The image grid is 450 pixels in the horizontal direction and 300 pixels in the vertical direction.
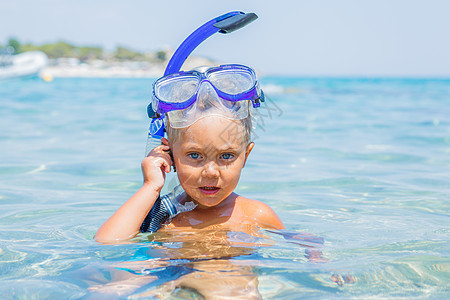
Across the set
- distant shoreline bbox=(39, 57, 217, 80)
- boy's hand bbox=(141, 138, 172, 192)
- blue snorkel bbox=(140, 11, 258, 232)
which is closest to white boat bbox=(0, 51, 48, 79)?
blue snorkel bbox=(140, 11, 258, 232)

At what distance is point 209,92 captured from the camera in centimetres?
279

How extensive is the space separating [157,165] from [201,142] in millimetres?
353

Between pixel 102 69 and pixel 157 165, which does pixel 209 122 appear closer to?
pixel 157 165

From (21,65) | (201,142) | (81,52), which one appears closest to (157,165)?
(201,142)

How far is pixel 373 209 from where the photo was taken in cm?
412

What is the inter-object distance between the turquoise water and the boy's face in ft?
0.89

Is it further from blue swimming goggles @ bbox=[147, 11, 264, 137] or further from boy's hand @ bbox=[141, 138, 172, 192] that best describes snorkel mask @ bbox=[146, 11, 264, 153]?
boy's hand @ bbox=[141, 138, 172, 192]

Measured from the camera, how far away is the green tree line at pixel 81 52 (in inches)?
3976

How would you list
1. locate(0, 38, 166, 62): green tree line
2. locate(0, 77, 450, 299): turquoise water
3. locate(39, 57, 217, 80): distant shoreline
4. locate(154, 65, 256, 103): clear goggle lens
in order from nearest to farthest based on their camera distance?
locate(0, 77, 450, 299): turquoise water → locate(154, 65, 256, 103): clear goggle lens → locate(39, 57, 217, 80): distant shoreline → locate(0, 38, 166, 62): green tree line

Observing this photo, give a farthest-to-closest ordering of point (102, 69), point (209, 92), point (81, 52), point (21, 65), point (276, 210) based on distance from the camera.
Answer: point (81, 52)
point (102, 69)
point (21, 65)
point (276, 210)
point (209, 92)

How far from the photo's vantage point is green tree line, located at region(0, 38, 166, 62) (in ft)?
331

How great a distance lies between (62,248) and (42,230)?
1.79 feet

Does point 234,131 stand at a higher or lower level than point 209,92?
lower

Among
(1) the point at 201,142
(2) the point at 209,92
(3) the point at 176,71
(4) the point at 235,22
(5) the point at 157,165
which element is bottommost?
(5) the point at 157,165
